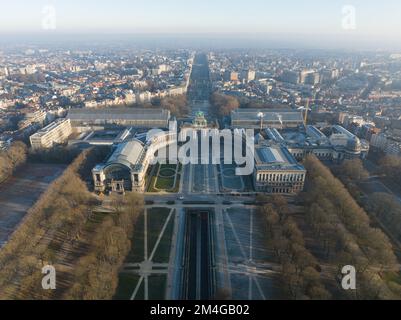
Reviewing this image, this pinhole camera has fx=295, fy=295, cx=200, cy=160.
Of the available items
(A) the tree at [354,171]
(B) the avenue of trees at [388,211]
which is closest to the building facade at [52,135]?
(A) the tree at [354,171]

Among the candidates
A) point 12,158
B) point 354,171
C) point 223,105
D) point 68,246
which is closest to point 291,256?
point 68,246

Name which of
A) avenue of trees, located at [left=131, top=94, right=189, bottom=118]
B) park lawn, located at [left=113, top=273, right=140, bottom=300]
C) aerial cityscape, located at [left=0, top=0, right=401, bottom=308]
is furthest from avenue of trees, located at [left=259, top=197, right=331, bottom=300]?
avenue of trees, located at [left=131, top=94, right=189, bottom=118]

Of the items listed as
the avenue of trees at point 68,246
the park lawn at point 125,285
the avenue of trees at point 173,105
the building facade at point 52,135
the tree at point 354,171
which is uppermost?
the avenue of trees at point 173,105

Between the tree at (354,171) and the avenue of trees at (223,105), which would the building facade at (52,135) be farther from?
the tree at (354,171)

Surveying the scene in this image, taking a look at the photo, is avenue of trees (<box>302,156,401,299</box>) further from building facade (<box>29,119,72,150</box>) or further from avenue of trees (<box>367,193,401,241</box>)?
building facade (<box>29,119,72,150</box>)

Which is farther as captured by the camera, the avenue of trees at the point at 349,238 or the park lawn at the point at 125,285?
the park lawn at the point at 125,285

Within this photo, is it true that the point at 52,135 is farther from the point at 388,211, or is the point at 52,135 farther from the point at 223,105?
the point at 388,211

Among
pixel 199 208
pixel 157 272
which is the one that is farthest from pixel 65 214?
pixel 199 208

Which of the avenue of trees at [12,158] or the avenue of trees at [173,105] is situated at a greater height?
the avenue of trees at [173,105]
